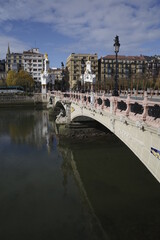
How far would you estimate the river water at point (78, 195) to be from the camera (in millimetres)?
7293

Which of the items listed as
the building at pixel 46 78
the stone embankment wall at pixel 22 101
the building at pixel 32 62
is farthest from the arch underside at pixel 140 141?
the building at pixel 32 62

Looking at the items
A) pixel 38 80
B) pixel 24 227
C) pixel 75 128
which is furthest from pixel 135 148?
pixel 38 80

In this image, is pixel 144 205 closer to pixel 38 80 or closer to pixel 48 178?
pixel 48 178

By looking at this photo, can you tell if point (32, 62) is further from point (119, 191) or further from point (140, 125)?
point (140, 125)

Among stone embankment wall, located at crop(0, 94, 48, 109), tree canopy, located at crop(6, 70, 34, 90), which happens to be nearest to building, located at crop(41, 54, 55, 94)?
stone embankment wall, located at crop(0, 94, 48, 109)

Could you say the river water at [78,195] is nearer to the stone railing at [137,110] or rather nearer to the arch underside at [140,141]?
the arch underside at [140,141]

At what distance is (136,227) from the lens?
725 cm

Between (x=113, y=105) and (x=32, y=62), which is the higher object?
(x=32, y=62)

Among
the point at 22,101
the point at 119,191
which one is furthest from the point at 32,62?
the point at 119,191

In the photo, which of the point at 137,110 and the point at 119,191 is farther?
the point at 119,191

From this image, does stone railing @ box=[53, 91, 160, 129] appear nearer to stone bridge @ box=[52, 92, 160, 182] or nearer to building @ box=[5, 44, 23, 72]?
stone bridge @ box=[52, 92, 160, 182]

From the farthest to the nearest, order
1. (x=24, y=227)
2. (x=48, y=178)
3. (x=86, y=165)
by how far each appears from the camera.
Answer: (x=86, y=165) → (x=48, y=178) → (x=24, y=227)

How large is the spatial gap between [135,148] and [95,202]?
3415 mm

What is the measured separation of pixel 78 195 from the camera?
32.5 feet
